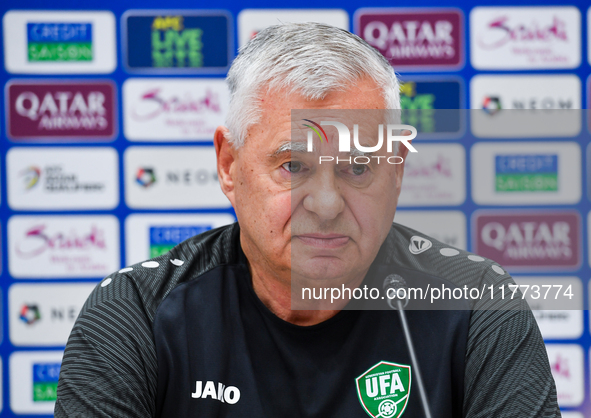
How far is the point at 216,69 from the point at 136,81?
1.01 feet

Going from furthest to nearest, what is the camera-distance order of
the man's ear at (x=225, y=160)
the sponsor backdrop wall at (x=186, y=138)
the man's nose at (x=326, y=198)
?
the sponsor backdrop wall at (x=186, y=138)
the man's ear at (x=225, y=160)
the man's nose at (x=326, y=198)

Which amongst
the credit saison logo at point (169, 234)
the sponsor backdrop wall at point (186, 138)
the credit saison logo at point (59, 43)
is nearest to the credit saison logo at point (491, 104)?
the sponsor backdrop wall at point (186, 138)

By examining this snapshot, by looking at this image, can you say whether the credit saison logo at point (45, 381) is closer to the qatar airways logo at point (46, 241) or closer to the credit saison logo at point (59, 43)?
the qatar airways logo at point (46, 241)

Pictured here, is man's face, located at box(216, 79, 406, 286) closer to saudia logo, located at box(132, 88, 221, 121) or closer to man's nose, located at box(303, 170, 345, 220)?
man's nose, located at box(303, 170, 345, 220)

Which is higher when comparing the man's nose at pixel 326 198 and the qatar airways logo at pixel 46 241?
the man's nose at pixel 326 198

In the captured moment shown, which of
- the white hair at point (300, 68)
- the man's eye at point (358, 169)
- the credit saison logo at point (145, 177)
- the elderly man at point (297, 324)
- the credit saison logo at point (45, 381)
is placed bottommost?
the credit saison logo at point (45, 381)

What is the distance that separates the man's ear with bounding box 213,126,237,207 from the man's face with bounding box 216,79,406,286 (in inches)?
2.9

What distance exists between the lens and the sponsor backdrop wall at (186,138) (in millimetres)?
1854

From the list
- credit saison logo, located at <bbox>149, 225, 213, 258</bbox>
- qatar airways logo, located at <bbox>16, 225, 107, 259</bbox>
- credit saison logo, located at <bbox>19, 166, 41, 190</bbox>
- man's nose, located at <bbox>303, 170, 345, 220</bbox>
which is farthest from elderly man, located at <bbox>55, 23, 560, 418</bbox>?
credit saison logo, located at <bbox>19, 166, 41, 190</bbox>

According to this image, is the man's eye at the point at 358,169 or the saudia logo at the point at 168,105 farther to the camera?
the saudia logo at the point at 168,105

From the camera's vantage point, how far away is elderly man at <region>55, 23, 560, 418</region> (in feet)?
2.50

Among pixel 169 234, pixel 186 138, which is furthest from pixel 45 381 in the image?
pixel 186 138

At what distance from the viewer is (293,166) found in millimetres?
766

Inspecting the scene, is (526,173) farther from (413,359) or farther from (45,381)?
(45,381)
